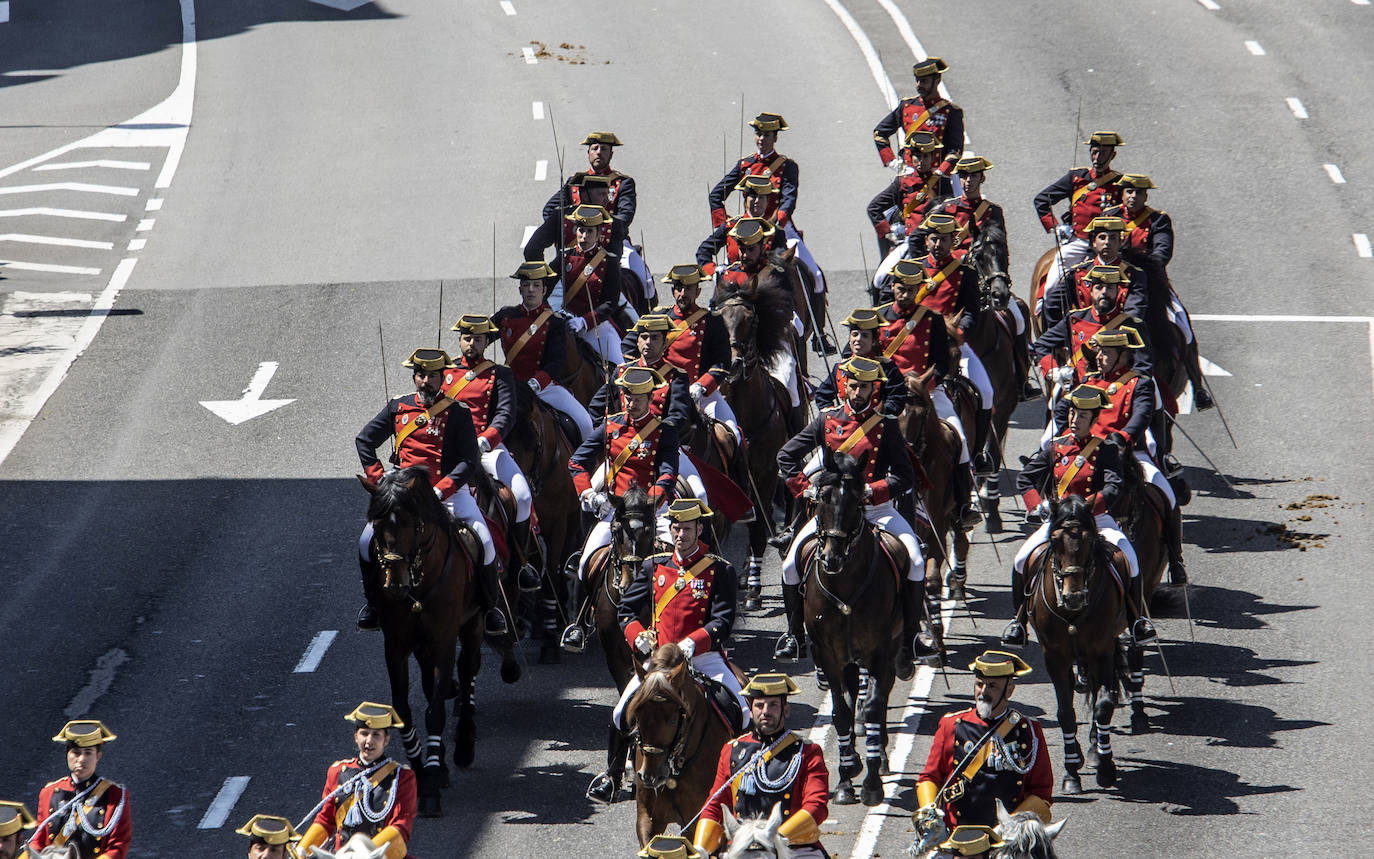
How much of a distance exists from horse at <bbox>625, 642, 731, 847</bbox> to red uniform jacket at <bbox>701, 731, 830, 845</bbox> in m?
0.55

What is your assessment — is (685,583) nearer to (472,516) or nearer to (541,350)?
(472,516)

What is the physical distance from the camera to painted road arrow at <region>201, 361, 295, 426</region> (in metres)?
29.5

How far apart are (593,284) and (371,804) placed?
12.2 m

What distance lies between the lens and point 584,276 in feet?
83.7

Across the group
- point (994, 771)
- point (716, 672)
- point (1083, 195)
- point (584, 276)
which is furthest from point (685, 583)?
point (1083, 195)

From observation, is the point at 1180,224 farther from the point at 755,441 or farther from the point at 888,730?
the point at 888,730

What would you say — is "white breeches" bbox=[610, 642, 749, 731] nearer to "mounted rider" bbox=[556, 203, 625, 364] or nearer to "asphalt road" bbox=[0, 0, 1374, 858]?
"asphalt road" bbox=[0, 0, 1374, 858]

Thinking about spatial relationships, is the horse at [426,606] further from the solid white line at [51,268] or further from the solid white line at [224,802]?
the solid white line at [51,268]

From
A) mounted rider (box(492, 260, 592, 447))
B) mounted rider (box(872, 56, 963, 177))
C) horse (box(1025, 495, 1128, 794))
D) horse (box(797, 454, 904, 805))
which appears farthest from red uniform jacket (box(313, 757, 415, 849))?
mounted rider (box(872, 56, 963, 177))

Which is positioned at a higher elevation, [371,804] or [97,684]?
[371,804]

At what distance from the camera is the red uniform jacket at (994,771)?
14.4m

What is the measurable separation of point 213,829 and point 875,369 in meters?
7.79

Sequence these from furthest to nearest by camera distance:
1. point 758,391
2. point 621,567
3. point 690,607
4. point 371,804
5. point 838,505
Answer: point 758,391
point 621,567
point 838,505
point 690,607
point 371,804

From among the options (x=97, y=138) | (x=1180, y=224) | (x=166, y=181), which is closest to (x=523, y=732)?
(x=1180, y=224)
